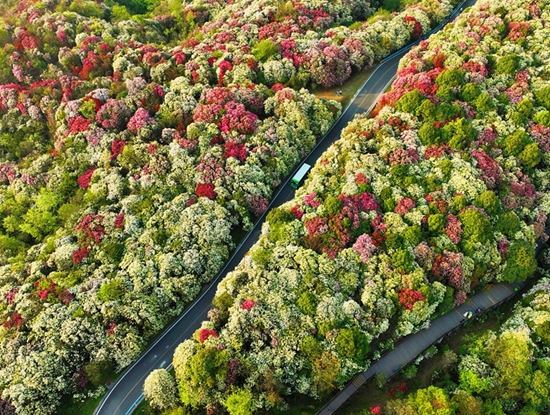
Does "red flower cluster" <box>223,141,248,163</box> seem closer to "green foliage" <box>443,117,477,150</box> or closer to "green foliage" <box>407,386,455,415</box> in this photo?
"green foliage" <box>443,117,477,150</box>

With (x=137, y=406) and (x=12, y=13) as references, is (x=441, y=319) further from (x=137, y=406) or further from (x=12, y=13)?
(x=12, y=13)

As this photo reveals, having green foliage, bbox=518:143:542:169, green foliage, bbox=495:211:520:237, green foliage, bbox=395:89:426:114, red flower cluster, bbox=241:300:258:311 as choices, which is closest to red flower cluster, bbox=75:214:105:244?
red flower cluster, bbox=241:300:258:311

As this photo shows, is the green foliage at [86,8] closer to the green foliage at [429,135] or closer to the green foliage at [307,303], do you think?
the green foliage at [429,135]

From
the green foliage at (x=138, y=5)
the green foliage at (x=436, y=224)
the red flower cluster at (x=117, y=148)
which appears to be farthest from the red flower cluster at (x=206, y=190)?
the green foliage at (x=138, y=5)

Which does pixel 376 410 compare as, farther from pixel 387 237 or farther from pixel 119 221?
pixel 119 221

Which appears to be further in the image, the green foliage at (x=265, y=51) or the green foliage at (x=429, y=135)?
the green foliage at (x=265, y=51)

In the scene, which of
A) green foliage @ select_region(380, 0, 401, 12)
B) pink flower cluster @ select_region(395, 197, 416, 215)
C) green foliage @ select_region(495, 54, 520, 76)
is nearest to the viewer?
pink flower cluster @ select_region(395, 197, 416, 215)

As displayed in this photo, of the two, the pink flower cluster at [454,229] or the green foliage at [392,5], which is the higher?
the green foliage at [392,5]

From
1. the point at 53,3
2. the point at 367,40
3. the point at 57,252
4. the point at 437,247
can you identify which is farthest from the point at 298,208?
the point at 53,3
